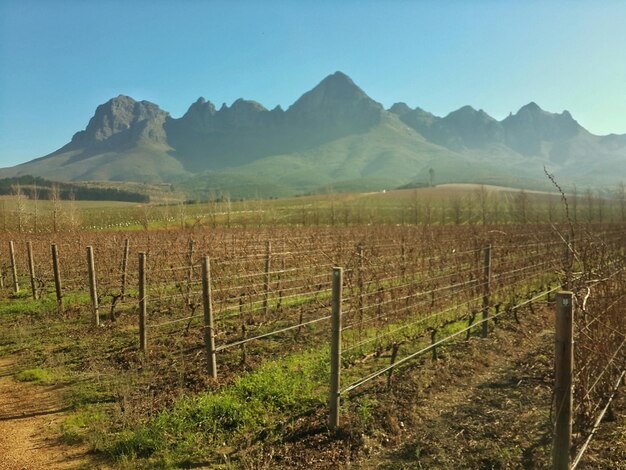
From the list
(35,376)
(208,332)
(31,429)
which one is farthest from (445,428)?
(35,376)

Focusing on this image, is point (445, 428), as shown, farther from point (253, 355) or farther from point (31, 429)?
point (31, 429)

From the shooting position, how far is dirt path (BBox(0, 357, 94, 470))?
405 centimetres

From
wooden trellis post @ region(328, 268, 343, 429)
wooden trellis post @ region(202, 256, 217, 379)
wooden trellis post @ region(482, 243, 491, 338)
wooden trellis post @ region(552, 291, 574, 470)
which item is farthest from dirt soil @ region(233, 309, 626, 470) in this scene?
wooden trellis post @ region(202, 256, 217, 379)

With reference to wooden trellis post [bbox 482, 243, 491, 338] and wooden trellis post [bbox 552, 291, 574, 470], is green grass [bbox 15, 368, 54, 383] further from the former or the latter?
wooden trellis post [bbox 482, 243, 491, 338]

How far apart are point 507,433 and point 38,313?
10.8 m

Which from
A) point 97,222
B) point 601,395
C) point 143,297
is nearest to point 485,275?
point 601,395

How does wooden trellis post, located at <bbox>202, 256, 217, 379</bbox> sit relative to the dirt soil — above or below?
above

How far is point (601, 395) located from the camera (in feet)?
13.6

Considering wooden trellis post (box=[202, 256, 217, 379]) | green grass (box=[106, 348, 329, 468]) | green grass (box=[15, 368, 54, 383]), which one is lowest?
green grass (box=[15, 368, 54, 383])

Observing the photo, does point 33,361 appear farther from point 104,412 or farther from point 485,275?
point 485,275

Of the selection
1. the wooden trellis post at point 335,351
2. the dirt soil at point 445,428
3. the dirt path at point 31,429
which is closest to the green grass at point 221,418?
the dirt soil at point 445,428

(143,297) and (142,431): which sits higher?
(143,297)

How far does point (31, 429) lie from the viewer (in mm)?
4723

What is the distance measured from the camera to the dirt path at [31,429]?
4051 millimetres
